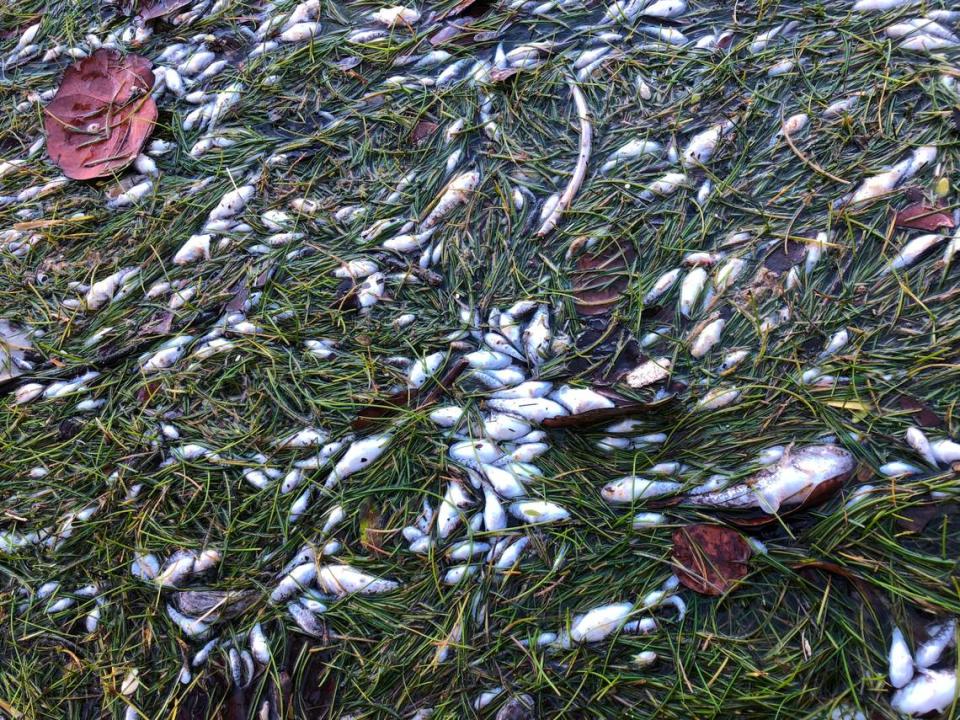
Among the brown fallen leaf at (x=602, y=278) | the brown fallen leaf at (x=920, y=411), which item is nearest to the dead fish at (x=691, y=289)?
the brown fallen leaf at (x=602, y=278)

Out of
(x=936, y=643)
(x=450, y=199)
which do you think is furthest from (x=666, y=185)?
(x=936, y=643)

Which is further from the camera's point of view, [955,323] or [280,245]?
[280,245]

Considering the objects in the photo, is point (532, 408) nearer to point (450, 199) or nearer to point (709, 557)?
point (709, 557)

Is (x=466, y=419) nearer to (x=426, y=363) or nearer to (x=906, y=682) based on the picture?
(x=426, y=363)

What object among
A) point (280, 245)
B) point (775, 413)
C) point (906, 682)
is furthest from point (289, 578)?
point (906, 682)

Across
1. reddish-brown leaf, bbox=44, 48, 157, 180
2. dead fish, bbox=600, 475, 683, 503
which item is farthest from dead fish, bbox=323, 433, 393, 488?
reddish-brown leaf, bbox=44, 48, 157, 180

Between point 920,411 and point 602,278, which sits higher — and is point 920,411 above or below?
below
